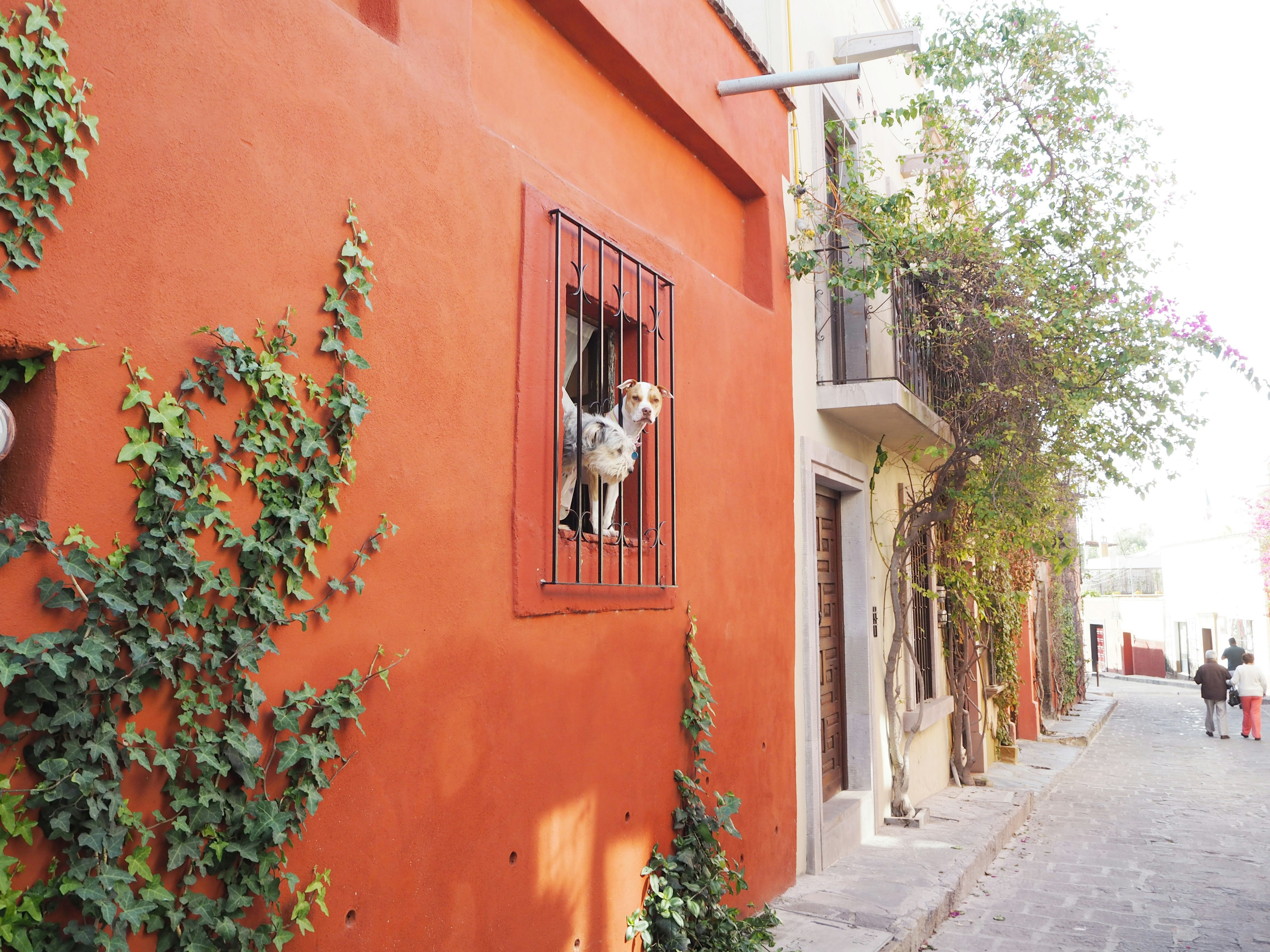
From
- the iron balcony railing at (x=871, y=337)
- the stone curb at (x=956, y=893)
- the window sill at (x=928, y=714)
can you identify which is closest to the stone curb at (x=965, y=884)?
the stone curb at (x=956, y=893)

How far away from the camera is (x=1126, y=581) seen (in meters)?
56.8

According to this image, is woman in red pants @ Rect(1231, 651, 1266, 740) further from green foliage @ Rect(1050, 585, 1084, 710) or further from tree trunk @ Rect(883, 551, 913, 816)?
tree trunk @ Rect(883, 551, 913, 816)

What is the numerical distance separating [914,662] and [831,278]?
423 centimetres

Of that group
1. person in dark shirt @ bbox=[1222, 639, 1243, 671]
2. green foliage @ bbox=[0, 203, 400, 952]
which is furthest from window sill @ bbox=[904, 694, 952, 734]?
person in dark shirt @ bbox=[1222, 639, 1243, 671]

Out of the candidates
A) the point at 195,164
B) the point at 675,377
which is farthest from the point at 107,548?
the point at 675,377

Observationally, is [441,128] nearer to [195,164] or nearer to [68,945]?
[195,164]

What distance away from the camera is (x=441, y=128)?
133 inches

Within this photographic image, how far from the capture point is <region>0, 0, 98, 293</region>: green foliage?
2047 millimetres

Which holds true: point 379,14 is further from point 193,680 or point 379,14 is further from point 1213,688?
point 1213,688

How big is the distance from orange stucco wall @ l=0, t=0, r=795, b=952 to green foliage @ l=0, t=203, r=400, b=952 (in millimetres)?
71

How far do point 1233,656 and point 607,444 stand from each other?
1917 centimetres

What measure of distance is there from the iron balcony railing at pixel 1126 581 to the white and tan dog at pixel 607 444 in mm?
53359

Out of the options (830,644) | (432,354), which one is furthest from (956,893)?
(432,354)

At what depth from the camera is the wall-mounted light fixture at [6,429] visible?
2033 millimetres
